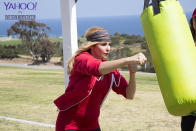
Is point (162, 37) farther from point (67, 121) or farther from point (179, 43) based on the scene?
point (67, 121)

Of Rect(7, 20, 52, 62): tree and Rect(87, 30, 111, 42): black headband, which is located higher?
Rect(87, 30, 111, 42): black headband

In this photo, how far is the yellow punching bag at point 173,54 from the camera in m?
3.03

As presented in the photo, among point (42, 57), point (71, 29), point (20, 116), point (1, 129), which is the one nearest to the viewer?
point (71, 29)

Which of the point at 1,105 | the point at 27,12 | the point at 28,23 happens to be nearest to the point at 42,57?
the point at 28,23

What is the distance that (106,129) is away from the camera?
5.70 meters

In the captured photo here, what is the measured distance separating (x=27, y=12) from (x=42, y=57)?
937 inches

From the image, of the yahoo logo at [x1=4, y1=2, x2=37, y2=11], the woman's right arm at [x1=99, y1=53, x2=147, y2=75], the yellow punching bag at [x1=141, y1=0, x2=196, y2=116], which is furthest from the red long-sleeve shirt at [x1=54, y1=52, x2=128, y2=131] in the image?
the yahoo logo at [x1=4, y1=2, x2=37, y2=11]

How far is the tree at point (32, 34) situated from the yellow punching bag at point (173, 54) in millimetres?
24315

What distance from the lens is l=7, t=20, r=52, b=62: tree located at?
26.9 m

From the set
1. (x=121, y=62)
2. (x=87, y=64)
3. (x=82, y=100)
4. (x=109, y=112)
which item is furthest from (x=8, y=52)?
(x=121, y=62)

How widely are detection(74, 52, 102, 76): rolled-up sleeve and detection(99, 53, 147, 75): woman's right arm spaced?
0.05 metres

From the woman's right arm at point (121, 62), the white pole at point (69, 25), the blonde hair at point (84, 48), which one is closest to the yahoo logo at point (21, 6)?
the white pole at point (69, 25)

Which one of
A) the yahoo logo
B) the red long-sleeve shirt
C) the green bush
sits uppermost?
the yahoo logo

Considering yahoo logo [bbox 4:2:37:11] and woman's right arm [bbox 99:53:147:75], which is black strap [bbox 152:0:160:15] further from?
yahoo logo [bbox 4:2:37:11]
